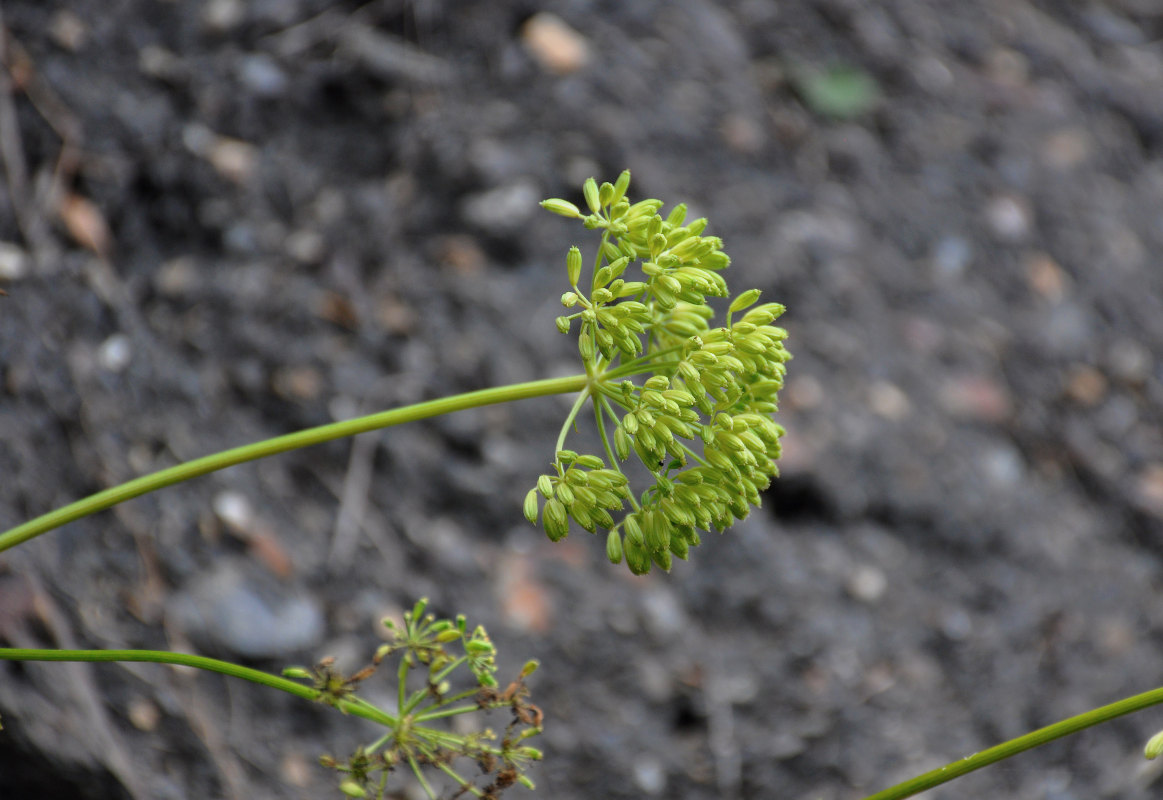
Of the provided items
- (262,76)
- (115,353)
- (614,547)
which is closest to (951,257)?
(614,547)

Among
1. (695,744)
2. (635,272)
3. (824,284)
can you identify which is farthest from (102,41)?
(695,744)

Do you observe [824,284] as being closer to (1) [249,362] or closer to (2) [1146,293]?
(2) [1146,293]

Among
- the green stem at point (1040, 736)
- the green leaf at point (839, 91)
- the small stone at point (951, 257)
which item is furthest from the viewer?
the green leaf at point (839, 91)

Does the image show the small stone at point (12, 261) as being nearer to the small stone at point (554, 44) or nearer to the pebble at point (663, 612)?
the small stone at point (554, 44)

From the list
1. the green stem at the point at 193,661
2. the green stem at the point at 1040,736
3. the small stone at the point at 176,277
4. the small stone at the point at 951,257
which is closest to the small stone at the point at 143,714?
the green stem at the point at 193,661

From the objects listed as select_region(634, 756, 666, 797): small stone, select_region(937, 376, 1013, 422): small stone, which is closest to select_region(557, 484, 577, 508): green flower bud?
select_region(634, 756, 666, 797): small stone

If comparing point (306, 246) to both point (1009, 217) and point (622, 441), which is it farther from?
point (1009, 217)
